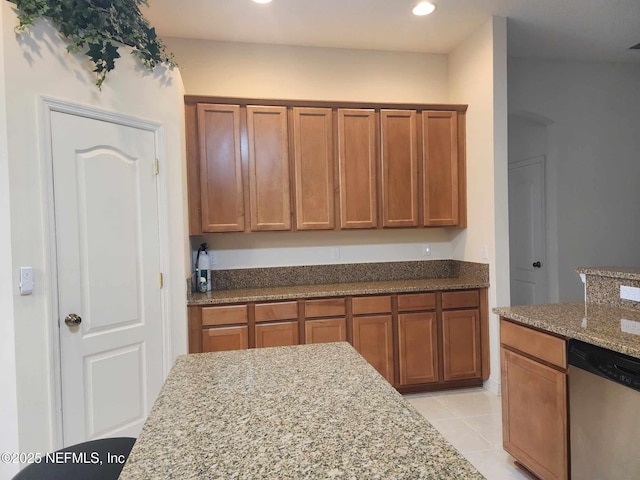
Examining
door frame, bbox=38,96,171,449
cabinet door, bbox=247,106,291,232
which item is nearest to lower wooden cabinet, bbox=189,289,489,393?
cabinet door, bbox=247,106,291,232

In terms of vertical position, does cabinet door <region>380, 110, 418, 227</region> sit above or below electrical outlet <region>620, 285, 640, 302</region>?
above

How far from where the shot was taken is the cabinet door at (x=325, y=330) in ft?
9.78

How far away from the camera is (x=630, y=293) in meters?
1.93

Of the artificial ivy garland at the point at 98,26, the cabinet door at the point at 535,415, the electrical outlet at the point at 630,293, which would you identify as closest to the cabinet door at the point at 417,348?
the cabinet door at the point at 535,415

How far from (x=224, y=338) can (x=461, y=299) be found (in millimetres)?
1967

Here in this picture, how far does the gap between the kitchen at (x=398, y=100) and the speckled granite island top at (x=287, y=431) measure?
51.2 inches

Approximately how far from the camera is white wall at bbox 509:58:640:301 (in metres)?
3.99

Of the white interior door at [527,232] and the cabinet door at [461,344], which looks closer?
the cabinet door at [461,344]

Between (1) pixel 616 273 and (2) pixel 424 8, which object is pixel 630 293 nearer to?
(1) pixel 616 273

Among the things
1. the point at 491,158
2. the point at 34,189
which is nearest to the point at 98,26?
the point at 34,189

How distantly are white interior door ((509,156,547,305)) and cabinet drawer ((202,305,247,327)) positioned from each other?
3.37 m

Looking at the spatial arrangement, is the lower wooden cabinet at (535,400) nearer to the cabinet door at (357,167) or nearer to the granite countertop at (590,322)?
the granite countertop at (590,322)

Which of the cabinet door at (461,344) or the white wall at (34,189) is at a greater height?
the white wall at (34,189)

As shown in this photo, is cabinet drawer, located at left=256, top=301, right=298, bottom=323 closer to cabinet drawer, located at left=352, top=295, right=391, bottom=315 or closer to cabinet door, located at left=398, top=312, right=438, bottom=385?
cabinet drawer, located at left=352, top=295, right=391, bottom=315
